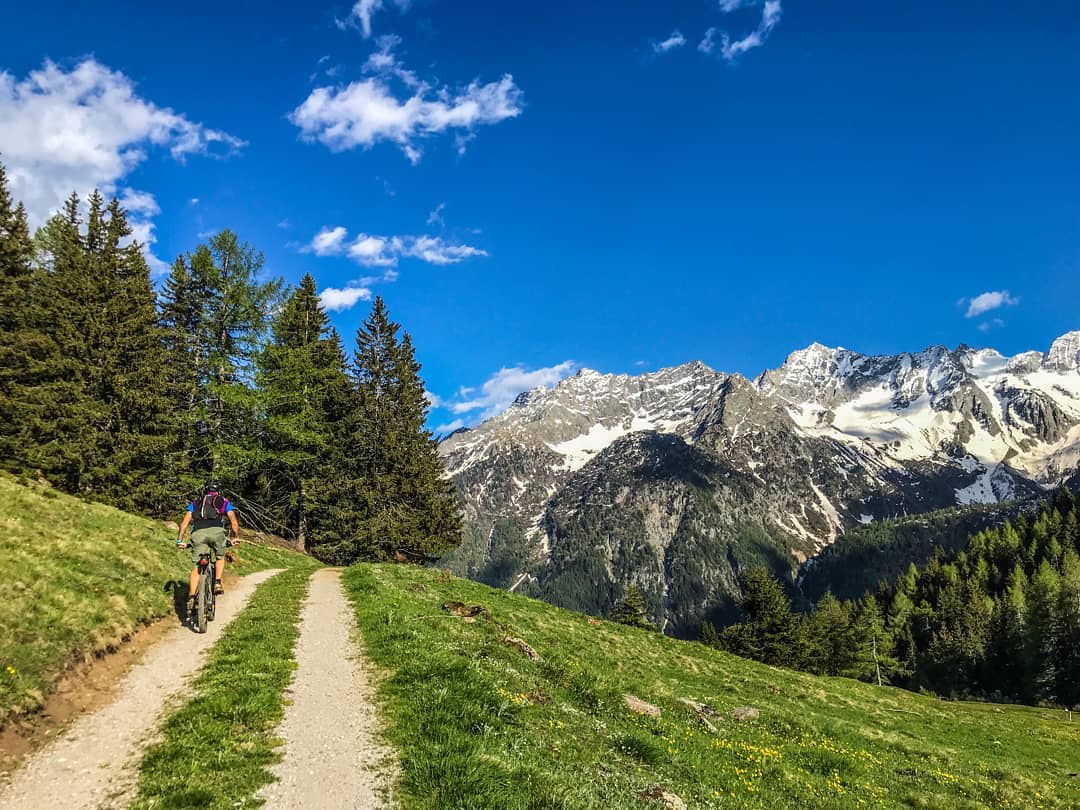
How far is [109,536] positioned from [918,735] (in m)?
37.7

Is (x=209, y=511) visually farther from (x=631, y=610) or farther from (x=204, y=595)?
(x=631, y=610)

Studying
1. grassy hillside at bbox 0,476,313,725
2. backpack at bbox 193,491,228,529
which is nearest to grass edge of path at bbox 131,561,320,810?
grassy hillside at bbox 0,476,313,725

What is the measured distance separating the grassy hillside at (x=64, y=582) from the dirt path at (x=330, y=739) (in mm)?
4484

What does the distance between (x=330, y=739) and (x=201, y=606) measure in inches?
386

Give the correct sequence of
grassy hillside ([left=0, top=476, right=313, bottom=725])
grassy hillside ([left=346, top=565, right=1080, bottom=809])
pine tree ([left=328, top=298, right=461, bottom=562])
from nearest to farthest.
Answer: grassy hillside ([left=346, top=565, right=1080, bottom=809])
grassy hillside ([left=0, top=476, right=313, bottom=725])
pine tree ([left=328, top=298, right=461, bottom=562])

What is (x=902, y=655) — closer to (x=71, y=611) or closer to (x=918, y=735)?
(x=918, y=735)

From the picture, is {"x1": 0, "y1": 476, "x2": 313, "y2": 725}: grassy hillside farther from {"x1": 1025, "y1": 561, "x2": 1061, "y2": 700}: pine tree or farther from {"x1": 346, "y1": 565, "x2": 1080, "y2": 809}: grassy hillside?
{"x1": 1025, "y1": 561, "x2": 1061, "y2": 700}: pine tree

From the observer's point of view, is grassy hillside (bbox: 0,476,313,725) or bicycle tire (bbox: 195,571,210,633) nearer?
grassy hillside (bbox: 0,476,313,725)

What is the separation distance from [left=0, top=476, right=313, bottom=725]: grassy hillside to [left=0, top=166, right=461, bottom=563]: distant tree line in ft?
28.0

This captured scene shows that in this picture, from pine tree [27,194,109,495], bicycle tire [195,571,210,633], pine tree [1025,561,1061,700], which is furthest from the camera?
pine tree [1025,561,1061,700]

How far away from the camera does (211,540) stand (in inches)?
674

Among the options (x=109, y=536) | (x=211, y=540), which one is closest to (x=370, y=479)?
(x=109, y=536)

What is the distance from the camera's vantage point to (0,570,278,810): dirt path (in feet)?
24.7

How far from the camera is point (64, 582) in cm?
1498
